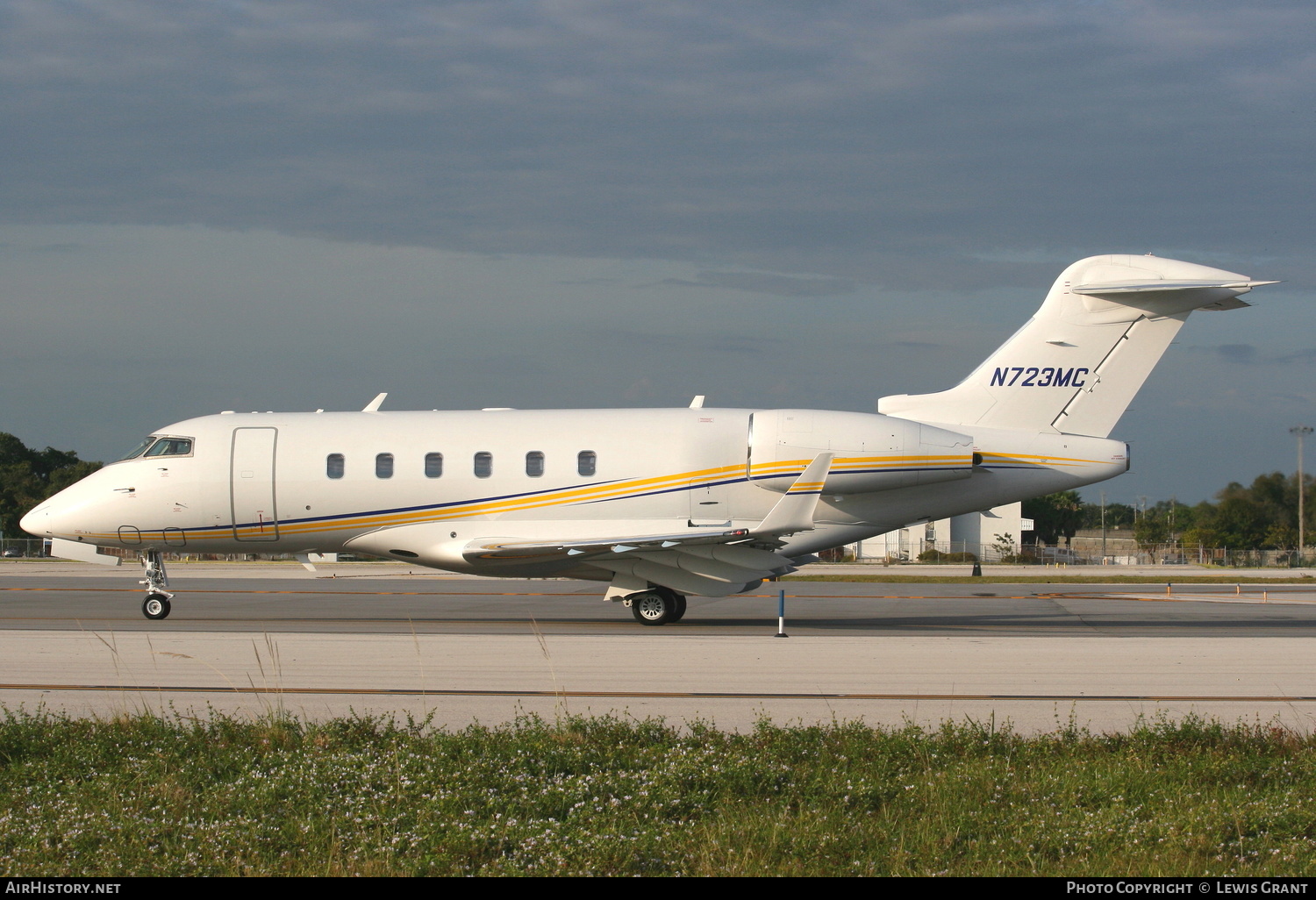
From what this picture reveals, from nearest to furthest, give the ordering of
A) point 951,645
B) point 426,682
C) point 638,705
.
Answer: point 638,705, point 426,682, point 951,645

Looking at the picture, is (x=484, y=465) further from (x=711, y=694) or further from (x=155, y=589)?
(x=711, y=694)

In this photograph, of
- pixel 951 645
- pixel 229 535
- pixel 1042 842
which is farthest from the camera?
pixel 229 535

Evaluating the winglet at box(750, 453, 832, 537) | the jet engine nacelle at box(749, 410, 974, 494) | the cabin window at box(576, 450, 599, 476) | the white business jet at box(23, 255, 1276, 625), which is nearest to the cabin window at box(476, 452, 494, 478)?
the white business jet at box(23, 255, 1276, 625)

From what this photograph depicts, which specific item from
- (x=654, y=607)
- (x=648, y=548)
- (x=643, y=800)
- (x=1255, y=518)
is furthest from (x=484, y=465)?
(x=1255, y=518)

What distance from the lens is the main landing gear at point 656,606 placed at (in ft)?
67.0

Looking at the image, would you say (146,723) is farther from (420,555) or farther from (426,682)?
(420,555)

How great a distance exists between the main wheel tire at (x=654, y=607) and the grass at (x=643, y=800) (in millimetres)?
11005

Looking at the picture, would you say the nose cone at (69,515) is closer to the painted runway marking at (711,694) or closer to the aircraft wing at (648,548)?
the aircraft wing at (648,548)

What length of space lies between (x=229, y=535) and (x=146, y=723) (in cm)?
1282

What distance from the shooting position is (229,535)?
21.3 meters

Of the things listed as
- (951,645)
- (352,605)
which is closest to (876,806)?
(951,645)

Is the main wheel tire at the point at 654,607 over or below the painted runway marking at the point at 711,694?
below

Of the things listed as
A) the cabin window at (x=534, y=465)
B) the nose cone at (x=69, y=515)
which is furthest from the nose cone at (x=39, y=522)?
the cabin window at (x=534, y=465)

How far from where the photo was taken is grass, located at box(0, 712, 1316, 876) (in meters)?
6.11
